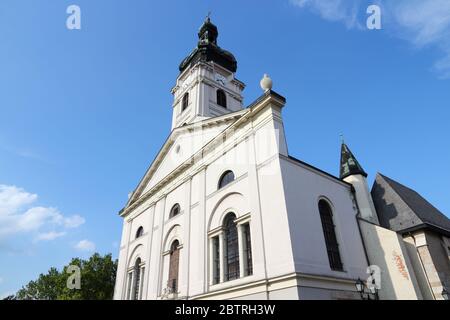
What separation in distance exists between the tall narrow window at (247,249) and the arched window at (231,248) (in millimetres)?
687

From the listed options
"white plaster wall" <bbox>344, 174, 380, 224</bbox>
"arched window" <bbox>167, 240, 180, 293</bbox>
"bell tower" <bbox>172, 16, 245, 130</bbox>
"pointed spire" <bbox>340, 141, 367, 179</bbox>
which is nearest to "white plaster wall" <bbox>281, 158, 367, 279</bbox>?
"white plaster wall" <bbox>344, 174, 380, 224</bbox>

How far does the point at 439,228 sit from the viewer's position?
15758mm

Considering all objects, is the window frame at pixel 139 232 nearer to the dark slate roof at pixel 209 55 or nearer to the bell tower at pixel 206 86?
the bell tower at pixel 206 86

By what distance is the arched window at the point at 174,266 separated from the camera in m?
16.6

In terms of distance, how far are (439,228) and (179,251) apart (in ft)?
46.8

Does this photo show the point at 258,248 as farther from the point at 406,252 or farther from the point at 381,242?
the point at 406,252

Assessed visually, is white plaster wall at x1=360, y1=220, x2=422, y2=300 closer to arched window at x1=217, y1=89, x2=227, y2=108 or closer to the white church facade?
the white church facade

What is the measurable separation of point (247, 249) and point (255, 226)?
1.24 metres

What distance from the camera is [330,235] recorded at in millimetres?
13938

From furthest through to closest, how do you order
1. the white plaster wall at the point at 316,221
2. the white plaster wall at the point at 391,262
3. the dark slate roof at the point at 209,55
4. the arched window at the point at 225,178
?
1. the dark slate roof at the point at 209,55
2. the arched window at the point at 225,178
3. the white plaster wall at the point at 391,262
4. the white plaster wall at the point at 316,221

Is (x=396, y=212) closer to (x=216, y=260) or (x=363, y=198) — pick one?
(x=363, y=198)

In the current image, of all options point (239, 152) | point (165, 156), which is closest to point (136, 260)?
point (165, 156)

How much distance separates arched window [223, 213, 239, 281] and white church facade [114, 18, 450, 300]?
0.16ft

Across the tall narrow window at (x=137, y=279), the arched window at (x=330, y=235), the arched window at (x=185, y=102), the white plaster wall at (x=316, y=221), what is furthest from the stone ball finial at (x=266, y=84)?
the tall narrow window at (x=137, y=279)
